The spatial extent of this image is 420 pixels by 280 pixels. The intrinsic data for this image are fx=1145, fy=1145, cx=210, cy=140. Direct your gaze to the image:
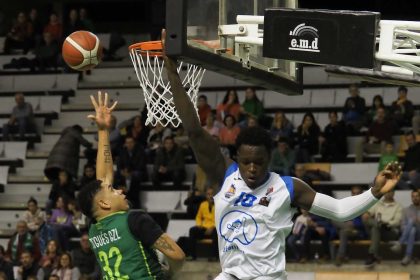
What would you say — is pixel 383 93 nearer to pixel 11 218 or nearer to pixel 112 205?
pixel 11 218

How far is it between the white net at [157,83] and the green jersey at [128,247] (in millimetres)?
1986

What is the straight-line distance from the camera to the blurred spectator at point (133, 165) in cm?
2066

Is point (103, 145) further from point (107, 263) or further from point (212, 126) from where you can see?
point (212, 126)

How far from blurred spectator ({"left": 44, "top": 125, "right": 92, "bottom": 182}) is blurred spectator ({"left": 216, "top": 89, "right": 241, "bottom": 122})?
2575 mm

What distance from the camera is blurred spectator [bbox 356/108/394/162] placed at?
19688mm

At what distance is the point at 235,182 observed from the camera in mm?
7578

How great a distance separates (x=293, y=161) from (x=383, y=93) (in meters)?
3.12

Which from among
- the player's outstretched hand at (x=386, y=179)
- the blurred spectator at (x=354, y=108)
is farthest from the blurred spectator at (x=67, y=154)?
the player's outstretched hand at (x=386, y=179)

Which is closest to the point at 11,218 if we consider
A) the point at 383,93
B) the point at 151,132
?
the point at 151,132

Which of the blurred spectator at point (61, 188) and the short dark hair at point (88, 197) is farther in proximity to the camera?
the blurred spectator at point (61, 188)

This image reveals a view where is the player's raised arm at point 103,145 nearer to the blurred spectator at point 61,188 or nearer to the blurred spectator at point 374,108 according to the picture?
the blurred spectator at point 374,108

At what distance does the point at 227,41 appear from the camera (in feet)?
28.8

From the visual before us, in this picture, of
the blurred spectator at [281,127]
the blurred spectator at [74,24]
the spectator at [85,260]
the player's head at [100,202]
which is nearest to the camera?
the player's head at [100,202]

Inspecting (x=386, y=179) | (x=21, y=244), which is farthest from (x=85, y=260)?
(x=386, y=179)
